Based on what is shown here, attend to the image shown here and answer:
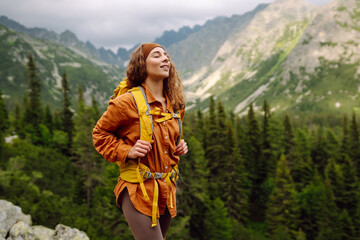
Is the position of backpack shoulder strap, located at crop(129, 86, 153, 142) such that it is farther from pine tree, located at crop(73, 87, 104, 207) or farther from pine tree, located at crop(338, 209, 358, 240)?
pine tree, located at crop(338, 209, 358, 240)

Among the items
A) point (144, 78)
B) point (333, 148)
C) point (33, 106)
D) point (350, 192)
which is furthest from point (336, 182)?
point (33, 106)

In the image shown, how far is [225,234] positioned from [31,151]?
29404mm

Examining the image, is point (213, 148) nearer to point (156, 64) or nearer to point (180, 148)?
point (180, 148)

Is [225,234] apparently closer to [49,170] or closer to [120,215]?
[120,215]

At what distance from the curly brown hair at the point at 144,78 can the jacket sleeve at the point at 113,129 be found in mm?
479

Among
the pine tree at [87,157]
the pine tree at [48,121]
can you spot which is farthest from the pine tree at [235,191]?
the pine tree at [48,121]

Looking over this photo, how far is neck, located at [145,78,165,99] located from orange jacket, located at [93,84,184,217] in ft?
0.39

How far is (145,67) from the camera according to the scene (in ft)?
13.6

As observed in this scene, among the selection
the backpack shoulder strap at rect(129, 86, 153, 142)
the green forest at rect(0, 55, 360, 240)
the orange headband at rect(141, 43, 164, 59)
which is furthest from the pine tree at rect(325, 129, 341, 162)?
the backpack shoulder strap at rect(129, 86, 153, 142)

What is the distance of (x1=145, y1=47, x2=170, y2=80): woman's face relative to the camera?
4.09 m

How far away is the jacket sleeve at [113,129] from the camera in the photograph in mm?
3689

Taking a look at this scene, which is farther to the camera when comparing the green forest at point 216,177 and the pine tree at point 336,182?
the pine tree at point 336,182

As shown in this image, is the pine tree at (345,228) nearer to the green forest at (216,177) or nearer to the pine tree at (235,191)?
the green forest at (216,177)

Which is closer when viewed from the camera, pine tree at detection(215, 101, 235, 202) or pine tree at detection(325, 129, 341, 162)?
pine tree at detection(215, 101, 235, 202)
